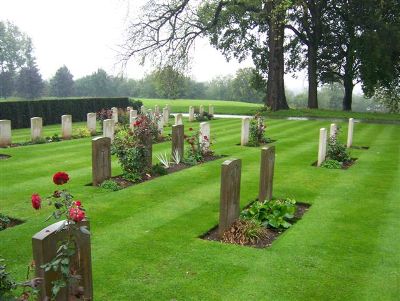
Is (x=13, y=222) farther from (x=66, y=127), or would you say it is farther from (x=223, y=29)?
(x=223, y=29)

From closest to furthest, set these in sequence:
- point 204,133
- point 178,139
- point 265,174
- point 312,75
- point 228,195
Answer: point 228,195, point 265,174, point 178,139, point 204,133, point 312,75

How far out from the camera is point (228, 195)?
6.70 metres

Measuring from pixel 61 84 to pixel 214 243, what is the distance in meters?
66.1

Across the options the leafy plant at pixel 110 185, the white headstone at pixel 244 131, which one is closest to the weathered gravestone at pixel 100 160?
the leafy plant at pixel 110 185

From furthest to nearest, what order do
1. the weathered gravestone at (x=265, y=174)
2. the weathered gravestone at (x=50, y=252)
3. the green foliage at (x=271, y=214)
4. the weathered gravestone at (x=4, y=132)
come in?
the weathered gravestone at (x=4, y=132) < the weathered gravestone at (x=265, y=174) < the green foliage at (x=271, y=214) < the weathered gravestone at (x=50, y=252)

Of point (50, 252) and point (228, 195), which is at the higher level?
point (50, 252)

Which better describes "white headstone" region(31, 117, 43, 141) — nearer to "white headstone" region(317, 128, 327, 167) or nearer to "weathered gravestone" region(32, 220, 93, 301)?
"white headstone" region(317, 128, 327, 167)

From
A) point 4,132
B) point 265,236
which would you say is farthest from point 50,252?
point 4,132

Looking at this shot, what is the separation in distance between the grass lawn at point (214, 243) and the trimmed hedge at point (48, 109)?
511 inches

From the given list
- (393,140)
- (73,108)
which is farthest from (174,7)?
(393,140)

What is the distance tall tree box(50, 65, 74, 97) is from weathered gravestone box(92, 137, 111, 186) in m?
61.9

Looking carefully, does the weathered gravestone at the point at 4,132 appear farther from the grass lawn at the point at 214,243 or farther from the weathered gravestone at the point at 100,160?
the weathered gravestone at the point at 100,160

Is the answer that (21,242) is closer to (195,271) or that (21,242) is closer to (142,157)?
(195,271)

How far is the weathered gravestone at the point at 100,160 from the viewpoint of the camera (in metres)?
9.43
